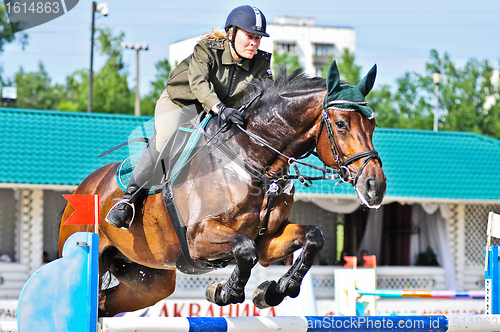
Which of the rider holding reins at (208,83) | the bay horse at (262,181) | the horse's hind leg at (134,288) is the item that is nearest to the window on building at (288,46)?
the horse's hind leg at (134,288)

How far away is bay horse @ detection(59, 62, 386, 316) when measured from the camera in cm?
307

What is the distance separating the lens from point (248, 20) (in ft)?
11.2

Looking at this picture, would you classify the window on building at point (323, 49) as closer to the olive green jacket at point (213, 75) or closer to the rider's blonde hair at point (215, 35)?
the rider's blonde hair at point (215, 35)

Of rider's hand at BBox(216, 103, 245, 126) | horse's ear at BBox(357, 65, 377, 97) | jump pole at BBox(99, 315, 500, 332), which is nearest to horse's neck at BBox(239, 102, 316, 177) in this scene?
rider's hand at BBox(216, 103, 245, 126)

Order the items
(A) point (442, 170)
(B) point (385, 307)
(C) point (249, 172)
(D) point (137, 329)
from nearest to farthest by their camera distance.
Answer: (D) point (137, 329), (C) point (249, 172), (B) point (385, 307), (A) point (442, 170)

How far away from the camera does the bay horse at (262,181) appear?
10.1 ft

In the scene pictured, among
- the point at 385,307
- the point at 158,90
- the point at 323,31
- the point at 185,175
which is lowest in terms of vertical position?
the point at 385,307

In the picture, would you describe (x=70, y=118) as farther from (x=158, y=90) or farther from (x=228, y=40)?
(x=158, y=90)

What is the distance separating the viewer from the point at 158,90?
33.8 m

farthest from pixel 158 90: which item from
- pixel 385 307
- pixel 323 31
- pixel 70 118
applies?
pixel 323 31

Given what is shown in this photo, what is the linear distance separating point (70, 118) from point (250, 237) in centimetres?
927

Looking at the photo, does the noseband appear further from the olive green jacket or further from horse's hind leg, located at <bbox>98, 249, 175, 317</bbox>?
horse's hind leg, located at <bbox>98, 249, 175, 317</bbox>

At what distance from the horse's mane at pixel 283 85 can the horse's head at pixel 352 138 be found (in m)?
0.26

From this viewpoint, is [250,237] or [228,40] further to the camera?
[228,40]
